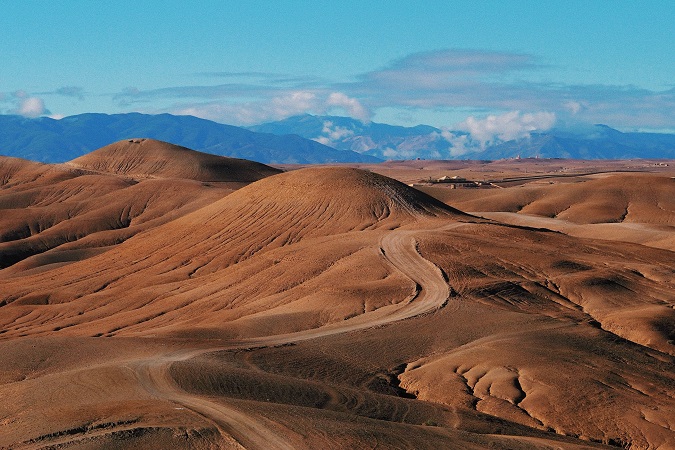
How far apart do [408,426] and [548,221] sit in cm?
7263

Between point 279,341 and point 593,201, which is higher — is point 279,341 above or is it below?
above

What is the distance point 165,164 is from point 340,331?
119m

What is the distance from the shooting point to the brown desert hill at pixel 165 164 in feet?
497

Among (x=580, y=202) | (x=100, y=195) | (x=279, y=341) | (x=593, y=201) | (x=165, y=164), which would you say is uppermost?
(x=279, y=341)

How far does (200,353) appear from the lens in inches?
1442

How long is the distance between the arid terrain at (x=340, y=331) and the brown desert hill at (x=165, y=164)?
181 ft

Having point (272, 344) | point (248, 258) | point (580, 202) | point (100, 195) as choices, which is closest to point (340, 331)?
point (272, 344)

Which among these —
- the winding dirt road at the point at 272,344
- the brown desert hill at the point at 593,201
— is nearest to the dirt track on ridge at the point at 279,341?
the winding dirt road at the point at 272,344

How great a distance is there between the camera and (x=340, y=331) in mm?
42531

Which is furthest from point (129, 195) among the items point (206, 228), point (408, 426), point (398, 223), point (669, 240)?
point (408, 426)

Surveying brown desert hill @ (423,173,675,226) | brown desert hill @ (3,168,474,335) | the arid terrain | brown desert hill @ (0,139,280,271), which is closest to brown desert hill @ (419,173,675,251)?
brown desert hill @ (423,173,675,226)

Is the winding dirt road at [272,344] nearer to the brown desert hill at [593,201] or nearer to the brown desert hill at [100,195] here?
the brown desert hill at [100,195]

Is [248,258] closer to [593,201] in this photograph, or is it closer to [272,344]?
[272,344]

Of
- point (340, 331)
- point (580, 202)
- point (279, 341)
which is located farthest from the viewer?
point (580, 202)
